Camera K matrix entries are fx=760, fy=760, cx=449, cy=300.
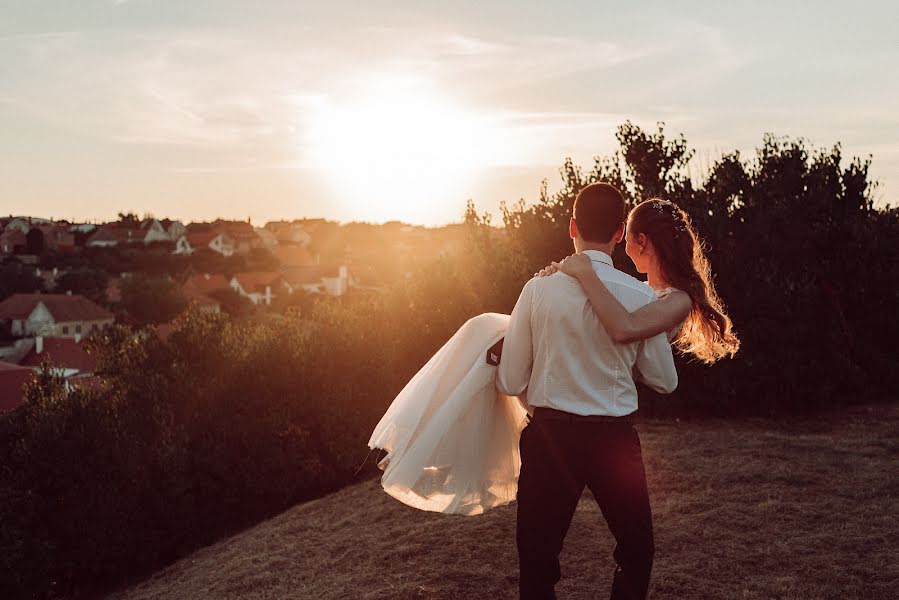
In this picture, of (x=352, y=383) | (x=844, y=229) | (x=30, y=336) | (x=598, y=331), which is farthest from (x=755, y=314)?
(x=30, y=336)

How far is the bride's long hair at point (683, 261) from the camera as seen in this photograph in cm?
346

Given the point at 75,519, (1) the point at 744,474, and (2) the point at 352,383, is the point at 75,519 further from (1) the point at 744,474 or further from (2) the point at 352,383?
(1) the point at 744,474

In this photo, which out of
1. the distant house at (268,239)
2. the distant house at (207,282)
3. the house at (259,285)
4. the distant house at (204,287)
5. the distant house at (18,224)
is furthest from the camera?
the distant house at (268,239)

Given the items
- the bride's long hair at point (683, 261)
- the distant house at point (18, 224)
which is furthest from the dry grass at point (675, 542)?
the distant house at point (18, 224)

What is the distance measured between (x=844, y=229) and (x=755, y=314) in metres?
2.90

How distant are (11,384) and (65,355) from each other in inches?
516

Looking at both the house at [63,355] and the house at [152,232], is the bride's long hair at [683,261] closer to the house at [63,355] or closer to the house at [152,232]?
the house at [63,355]

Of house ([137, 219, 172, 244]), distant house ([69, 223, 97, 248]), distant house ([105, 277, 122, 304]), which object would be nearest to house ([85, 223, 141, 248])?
house ([137, 219, 172, 244])

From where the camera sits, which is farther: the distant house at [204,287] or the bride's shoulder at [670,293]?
the distant house at [204,287]

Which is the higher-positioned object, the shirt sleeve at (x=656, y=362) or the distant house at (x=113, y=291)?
the shirt sleeve at (x=656, y=362)

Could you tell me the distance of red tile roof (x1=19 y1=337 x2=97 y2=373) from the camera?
141 ft

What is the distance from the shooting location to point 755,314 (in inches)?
511

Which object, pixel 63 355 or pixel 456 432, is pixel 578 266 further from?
pixel 63 355

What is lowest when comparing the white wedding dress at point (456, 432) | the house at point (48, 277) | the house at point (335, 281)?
the house at point (335, 281)
